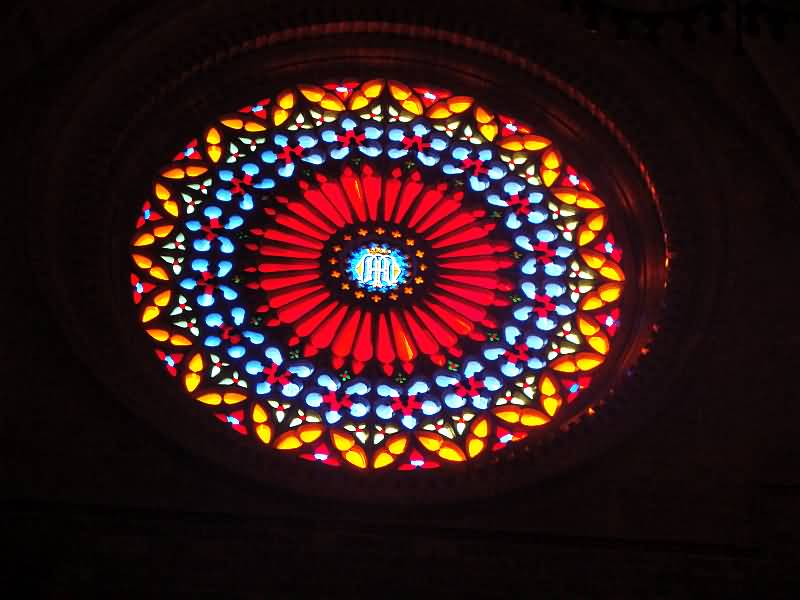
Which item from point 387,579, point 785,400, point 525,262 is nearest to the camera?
point 387,579

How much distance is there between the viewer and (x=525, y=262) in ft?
43.2

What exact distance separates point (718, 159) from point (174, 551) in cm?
528

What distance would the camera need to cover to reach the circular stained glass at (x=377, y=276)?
12555 mm

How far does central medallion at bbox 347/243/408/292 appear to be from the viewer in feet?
43.2

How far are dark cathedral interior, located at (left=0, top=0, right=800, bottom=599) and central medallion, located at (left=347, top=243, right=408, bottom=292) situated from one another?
5.42 ft

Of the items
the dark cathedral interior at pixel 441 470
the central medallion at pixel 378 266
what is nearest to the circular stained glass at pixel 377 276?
the central medallion at pixel 378 266

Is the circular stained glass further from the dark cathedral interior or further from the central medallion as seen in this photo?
the dark cathedral interior

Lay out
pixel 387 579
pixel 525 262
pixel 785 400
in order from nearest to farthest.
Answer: pixel 387 579
pixel 785 400
pixel 525 262

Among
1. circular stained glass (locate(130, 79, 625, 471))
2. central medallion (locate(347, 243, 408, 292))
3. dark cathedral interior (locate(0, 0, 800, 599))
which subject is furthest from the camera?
central medallion (locate(347, 243, 408, 292))

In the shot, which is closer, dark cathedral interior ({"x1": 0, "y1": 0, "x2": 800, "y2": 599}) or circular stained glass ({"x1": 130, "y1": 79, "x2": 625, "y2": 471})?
dark cathedral interior ({"x1": 0, "y1": 0, "x2": 800, "y2": 599})

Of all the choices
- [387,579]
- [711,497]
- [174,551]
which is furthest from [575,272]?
[174,551]

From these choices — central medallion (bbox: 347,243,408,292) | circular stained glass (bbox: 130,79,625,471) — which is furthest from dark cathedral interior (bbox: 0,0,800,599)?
central medallion (bbox: 347,243,408,292)

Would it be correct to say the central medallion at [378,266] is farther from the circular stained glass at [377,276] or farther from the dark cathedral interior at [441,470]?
the dark cathedral interior at [441,470]

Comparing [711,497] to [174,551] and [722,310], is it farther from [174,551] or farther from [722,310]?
[174,551]
